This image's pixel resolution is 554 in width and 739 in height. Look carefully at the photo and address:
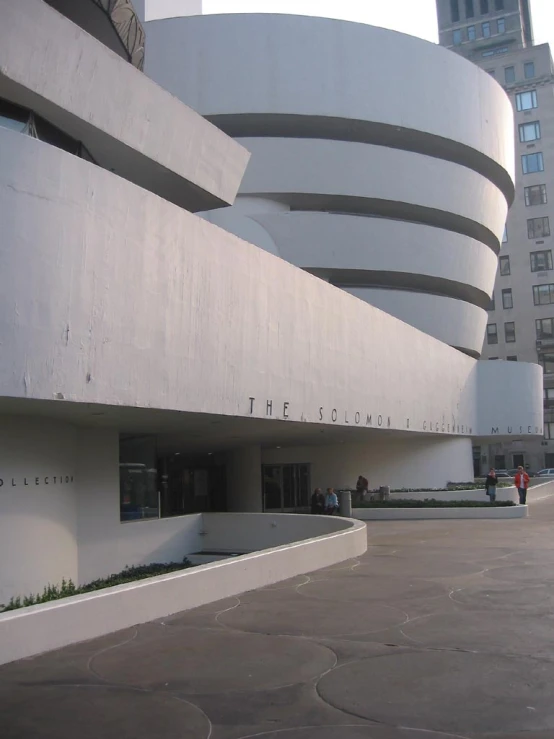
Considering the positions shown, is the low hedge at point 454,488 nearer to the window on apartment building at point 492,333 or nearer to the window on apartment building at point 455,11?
the window on apartment building at point 492,333

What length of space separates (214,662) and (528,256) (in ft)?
245

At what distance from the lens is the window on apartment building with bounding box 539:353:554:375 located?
239ft

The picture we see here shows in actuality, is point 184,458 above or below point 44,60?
below

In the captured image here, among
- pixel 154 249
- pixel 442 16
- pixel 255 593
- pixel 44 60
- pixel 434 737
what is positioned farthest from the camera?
pixel 442 16

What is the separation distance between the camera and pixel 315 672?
6.81 metres

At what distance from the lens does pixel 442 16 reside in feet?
380

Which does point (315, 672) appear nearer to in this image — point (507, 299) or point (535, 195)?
point (507, 299)

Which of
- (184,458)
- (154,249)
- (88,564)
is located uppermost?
(154,249)

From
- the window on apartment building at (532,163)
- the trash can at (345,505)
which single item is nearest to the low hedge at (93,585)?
the trash can at (345,505)

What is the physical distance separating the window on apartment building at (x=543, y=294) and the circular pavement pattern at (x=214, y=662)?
7150 centimetres

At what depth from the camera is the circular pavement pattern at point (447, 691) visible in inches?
216

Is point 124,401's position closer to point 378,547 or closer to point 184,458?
point 378,547

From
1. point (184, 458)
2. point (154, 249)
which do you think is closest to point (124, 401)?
point (154, 249)

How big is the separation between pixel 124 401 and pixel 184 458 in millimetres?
19038
